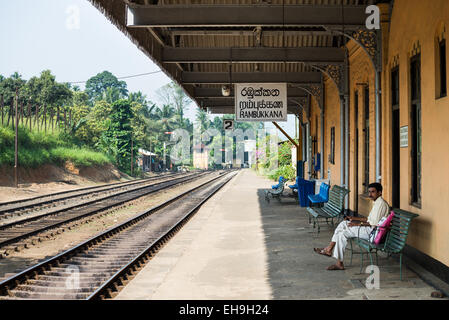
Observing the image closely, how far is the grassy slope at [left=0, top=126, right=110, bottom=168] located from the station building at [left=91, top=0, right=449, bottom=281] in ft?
55.5

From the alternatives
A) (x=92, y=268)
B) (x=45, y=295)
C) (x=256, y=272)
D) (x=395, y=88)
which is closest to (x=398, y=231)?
(x=256, y=272)

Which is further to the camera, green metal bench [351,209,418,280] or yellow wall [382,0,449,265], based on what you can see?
green metal bench [351,209,418,280]

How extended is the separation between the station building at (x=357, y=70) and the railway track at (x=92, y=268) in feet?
14.0

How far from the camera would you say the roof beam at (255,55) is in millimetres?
13367

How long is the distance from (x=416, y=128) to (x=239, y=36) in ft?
23.2

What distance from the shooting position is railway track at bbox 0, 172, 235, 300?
22.0 ft

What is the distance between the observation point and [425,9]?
22.6ft

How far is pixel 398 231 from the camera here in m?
A: 6.78

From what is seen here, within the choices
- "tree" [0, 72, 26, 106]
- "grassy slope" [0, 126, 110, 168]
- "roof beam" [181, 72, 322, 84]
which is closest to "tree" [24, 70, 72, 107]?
"tree" [0, 72, 26, 106]

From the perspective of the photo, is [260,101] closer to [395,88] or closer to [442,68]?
[395,88]

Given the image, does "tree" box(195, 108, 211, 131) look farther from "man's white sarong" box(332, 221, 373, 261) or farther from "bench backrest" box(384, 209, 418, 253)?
"bench backrest" box(384, 209, 418, 253)

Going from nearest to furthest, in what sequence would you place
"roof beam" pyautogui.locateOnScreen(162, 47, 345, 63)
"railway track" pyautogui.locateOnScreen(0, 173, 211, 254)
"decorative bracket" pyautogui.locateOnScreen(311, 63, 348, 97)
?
"railway track" pyautogui.locateOnScreen(0, 173, 211, 254), "decorative bracket" pyautogui.locateOnScreen(311, 63, 348, 97), "roof beam" pyautogui.locateOnScreen(162, 47, 345, 63)

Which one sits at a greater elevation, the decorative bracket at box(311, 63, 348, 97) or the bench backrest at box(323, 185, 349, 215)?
the decorative bracket at box(311, 63, 348, 97)

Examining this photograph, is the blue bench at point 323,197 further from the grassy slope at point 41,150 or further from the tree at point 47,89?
the tree at point 47,89
